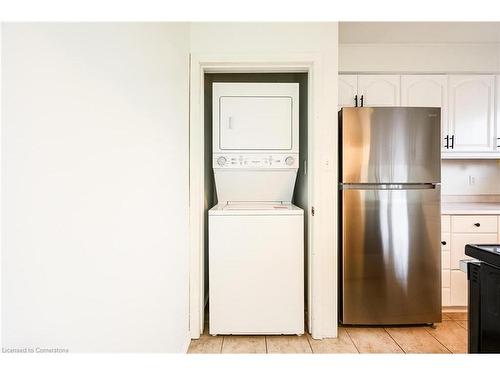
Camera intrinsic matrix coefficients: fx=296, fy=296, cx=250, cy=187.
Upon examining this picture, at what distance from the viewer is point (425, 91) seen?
112 inches

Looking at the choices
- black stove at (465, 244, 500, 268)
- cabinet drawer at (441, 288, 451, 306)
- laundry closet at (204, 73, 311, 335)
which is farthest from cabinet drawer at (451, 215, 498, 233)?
black stove at (465, 244, 500, 268)

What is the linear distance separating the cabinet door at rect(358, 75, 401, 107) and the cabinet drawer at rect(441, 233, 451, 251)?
127 cm

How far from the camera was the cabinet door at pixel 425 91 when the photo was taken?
2.82 metres

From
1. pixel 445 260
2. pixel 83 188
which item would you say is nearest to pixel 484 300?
pixel 83 188

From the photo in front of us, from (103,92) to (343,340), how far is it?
218 cm

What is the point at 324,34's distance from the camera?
2104mm

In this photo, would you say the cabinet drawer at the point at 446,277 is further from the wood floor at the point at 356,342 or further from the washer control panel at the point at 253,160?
the washer control panel at the point at 253,160

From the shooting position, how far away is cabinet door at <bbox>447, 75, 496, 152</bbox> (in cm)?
284

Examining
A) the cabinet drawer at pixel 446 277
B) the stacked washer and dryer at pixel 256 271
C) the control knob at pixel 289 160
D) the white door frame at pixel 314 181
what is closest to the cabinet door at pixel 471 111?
the cabinet drawer at pixel 446 277

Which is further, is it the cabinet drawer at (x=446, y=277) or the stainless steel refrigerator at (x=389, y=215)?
the cabinet drawer at (x=446, y=277)

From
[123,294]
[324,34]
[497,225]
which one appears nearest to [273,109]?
[324,34]

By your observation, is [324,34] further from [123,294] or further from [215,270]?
[123,294]

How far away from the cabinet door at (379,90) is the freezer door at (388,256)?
986mm

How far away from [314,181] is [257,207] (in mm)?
484
